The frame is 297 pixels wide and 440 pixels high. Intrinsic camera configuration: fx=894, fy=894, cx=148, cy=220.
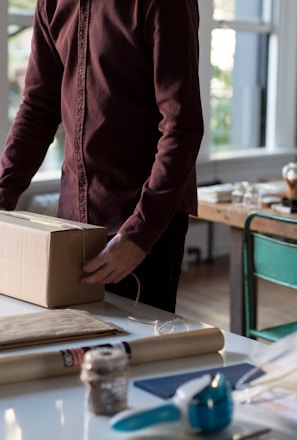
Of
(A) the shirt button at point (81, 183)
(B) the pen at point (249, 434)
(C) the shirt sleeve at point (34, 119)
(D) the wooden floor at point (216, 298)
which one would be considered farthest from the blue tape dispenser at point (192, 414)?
(D) the wooden floor at point (216, 298)

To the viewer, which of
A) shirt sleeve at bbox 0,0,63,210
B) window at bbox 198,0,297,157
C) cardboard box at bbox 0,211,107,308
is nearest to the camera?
cardboard box at bbox 0,211,107,308

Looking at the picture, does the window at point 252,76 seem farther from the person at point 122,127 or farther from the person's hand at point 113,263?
the person's hand at point 113,263

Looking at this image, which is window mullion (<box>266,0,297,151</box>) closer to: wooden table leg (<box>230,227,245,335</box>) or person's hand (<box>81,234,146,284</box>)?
wooden table leg (<box>230,227,245,335</box>)

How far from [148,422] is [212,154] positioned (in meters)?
4.62

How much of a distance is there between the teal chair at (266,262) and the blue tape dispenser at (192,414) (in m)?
1.32

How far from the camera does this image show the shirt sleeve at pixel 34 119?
2145 mm

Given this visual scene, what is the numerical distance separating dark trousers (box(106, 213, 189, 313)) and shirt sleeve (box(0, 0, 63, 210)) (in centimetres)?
38

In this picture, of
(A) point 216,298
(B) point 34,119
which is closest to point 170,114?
(B) point 34,119

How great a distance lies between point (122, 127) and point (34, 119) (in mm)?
328

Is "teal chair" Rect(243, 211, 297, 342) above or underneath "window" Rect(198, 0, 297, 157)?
underneath

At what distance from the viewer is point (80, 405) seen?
1.29 meters

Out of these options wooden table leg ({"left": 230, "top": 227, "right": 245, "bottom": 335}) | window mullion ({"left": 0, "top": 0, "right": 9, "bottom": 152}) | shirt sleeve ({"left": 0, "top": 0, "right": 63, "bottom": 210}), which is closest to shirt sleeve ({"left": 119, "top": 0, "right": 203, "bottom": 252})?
shirt sleeve ({"left": 0, "top": 0, "right": 63, "bottom": 210})

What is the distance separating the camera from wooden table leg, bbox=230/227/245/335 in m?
3.25

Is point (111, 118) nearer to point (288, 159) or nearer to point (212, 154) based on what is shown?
point (212, 154)
